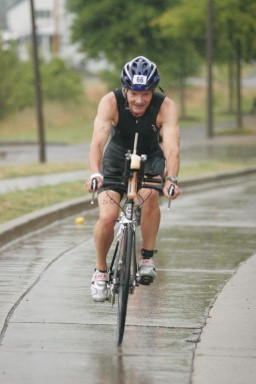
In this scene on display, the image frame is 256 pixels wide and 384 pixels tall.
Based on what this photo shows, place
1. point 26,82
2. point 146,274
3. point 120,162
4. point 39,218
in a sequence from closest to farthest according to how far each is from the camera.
Answer: point 146,274, point 120,162, point 39,218, point 26,82

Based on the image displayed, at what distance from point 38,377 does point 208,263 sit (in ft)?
15.4

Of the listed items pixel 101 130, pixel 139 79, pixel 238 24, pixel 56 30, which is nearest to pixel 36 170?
pixel 101 130

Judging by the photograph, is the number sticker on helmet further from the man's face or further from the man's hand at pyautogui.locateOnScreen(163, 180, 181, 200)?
the man's hand at pyautogui.locateOnScreen(163, 180, 181, 200)

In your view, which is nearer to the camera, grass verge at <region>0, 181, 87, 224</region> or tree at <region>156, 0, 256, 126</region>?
grass verge at <region>0, 181, 87, 224</region>

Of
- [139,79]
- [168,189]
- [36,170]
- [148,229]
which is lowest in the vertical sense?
[36,170]

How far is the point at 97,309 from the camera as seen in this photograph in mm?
8234

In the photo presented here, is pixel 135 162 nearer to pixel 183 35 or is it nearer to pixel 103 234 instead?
pixel 103 234

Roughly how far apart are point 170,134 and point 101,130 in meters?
0.49

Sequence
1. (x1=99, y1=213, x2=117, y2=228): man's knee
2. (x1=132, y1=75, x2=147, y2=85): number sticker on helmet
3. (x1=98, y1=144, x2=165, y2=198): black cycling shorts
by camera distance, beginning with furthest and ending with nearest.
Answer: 1. (x1=98, y1=144, x2=165, y2=198): black cycling shorts
2. (x1=99, y1=213, x2=117, y2=228): man's knee
3. (x1=132, y1=75, x2=147, y2=85): number sticker on helmet

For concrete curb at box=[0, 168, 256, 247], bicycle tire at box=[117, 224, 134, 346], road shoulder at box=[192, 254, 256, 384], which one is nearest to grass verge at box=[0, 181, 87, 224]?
concrete curb at box=[0, 168, 256, 247]

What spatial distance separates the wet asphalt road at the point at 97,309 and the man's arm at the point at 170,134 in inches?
41.6

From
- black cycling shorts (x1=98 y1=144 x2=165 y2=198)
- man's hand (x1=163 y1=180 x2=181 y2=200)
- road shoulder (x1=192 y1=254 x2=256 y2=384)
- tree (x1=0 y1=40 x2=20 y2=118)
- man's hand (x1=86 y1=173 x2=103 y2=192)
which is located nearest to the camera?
road shoulder (x1=192 y1=254 x2=256 y2=384)

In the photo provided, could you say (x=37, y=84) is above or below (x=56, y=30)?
above

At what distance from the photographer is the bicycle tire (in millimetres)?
7004
